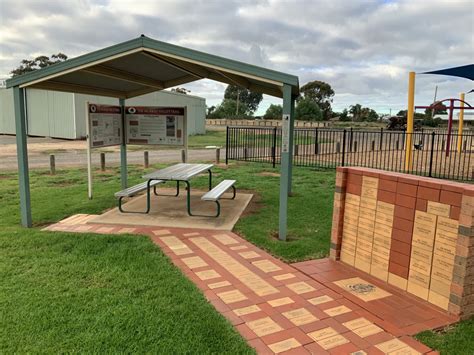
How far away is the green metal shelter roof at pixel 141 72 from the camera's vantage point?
509 cm

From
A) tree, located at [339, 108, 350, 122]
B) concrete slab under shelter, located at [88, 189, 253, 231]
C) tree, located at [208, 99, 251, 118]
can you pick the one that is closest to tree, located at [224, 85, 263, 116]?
tree, located at [208, 99, 251, 118]

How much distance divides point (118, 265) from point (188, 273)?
2.51 feet

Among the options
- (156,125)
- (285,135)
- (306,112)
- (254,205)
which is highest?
(306,112)

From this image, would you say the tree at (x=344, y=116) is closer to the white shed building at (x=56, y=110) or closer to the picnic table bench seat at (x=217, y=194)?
the white shed building at (x=56, y=110)

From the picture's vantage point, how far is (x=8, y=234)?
5.38 meters

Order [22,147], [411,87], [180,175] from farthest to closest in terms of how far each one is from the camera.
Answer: [411,87], [180,175], [22,147]

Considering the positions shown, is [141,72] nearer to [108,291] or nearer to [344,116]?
[108,291]

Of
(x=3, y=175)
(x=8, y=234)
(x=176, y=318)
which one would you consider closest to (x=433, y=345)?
(x=176, y=318)

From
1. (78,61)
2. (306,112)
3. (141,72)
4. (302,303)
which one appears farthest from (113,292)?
(306,112)

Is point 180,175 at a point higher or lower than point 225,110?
lower

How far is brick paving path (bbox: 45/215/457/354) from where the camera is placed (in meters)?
2.97

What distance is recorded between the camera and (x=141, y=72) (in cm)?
705

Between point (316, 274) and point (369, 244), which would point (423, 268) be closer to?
point (369, 244)

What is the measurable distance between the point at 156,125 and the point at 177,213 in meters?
2.57
